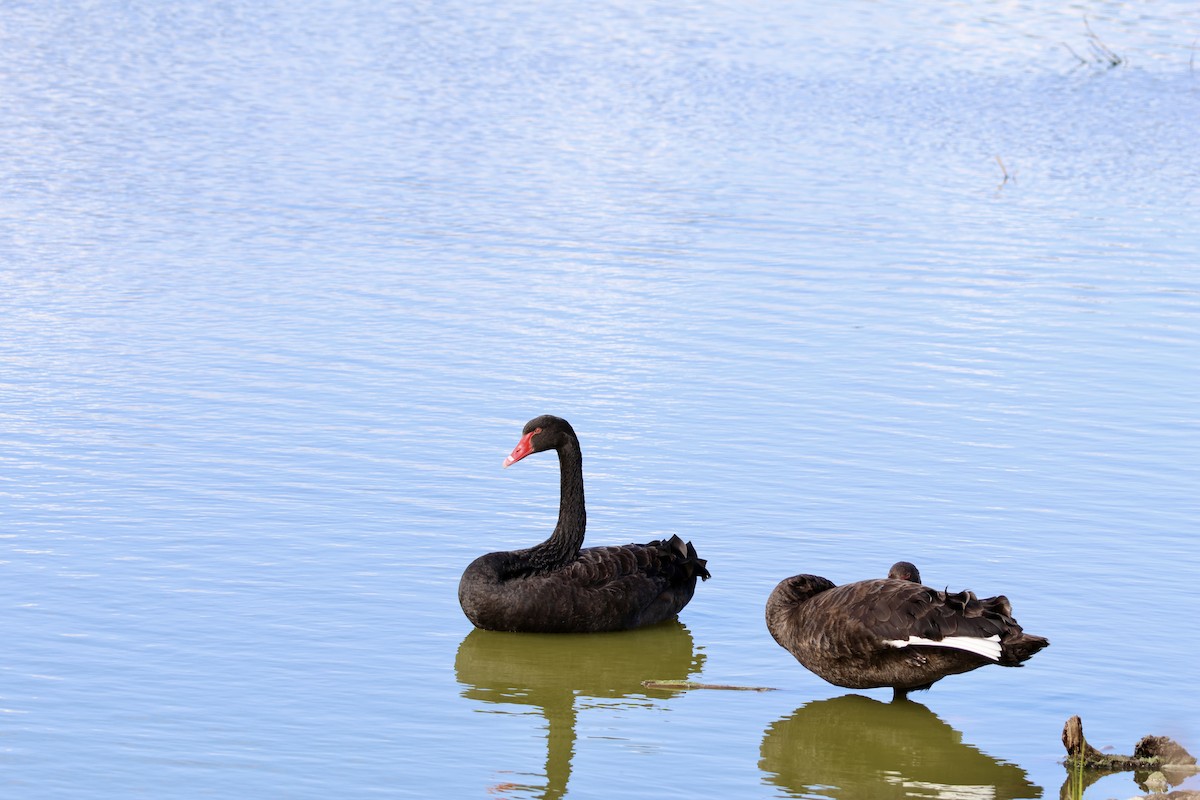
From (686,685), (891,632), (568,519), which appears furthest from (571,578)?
(891,632)

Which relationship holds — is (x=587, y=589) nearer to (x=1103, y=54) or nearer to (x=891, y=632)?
(x=891, y=632)

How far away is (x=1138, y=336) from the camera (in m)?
A: 15.1

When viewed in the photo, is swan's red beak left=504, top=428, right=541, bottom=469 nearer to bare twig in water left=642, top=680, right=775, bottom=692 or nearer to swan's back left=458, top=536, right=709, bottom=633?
swan's back left=458, top=536, right=709, bottom=633

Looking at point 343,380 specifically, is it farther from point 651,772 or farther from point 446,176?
point 446,176

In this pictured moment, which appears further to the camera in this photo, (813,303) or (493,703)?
(813,303)

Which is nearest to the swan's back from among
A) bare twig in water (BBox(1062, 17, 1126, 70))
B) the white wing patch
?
the white wing patch

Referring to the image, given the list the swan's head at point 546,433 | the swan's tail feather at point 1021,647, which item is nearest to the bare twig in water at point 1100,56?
the swan's head at point 546,433

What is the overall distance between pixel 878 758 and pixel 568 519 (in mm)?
2313

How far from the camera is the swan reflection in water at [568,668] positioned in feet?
27.0

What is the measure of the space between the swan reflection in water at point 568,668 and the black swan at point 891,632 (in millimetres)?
675

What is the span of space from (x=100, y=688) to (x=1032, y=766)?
381 centimetres

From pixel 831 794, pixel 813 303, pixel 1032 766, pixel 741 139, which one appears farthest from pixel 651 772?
pixel 741 139

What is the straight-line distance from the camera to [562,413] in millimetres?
12328

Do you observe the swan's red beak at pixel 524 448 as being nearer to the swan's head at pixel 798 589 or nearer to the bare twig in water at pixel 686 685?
the bare twig in water at pixel 686 685
